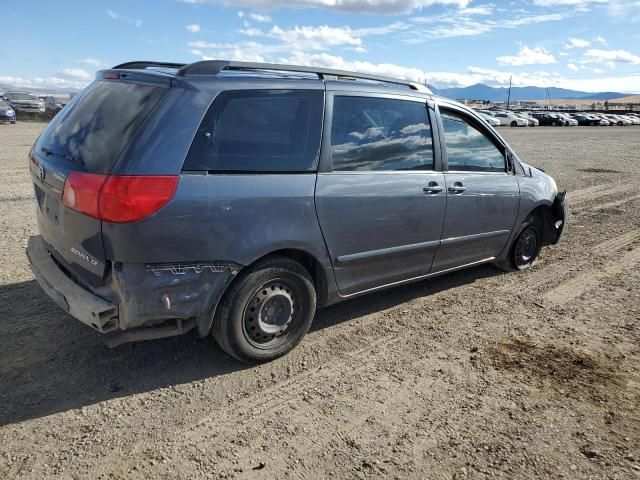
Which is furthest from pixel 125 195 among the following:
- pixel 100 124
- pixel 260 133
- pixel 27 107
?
pixel 27 107

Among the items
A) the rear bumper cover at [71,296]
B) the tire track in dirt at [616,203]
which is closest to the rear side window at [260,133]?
the rear bumper cover at [71,296]

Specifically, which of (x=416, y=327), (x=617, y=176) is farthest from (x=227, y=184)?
(x=617, y=176)

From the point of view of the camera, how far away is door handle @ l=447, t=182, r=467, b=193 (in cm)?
424

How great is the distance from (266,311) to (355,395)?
80 centimetres

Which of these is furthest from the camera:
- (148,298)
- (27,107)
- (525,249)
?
(27,107)

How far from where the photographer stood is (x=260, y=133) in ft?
10.3

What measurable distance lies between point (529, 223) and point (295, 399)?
352 cm

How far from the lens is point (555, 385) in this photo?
10.8 ft

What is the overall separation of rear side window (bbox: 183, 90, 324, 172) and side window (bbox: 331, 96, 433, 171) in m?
0.20

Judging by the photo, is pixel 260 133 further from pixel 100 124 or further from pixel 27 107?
pixel 27 107

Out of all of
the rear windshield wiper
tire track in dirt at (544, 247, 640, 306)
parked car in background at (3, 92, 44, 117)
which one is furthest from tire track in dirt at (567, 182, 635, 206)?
parked car in background at (3, 92, 44, 117)

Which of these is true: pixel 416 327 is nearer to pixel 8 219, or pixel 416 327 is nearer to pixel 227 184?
pixel 227 184

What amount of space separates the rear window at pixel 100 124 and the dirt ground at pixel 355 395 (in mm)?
1337

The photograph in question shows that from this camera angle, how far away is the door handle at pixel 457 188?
4238 mm
